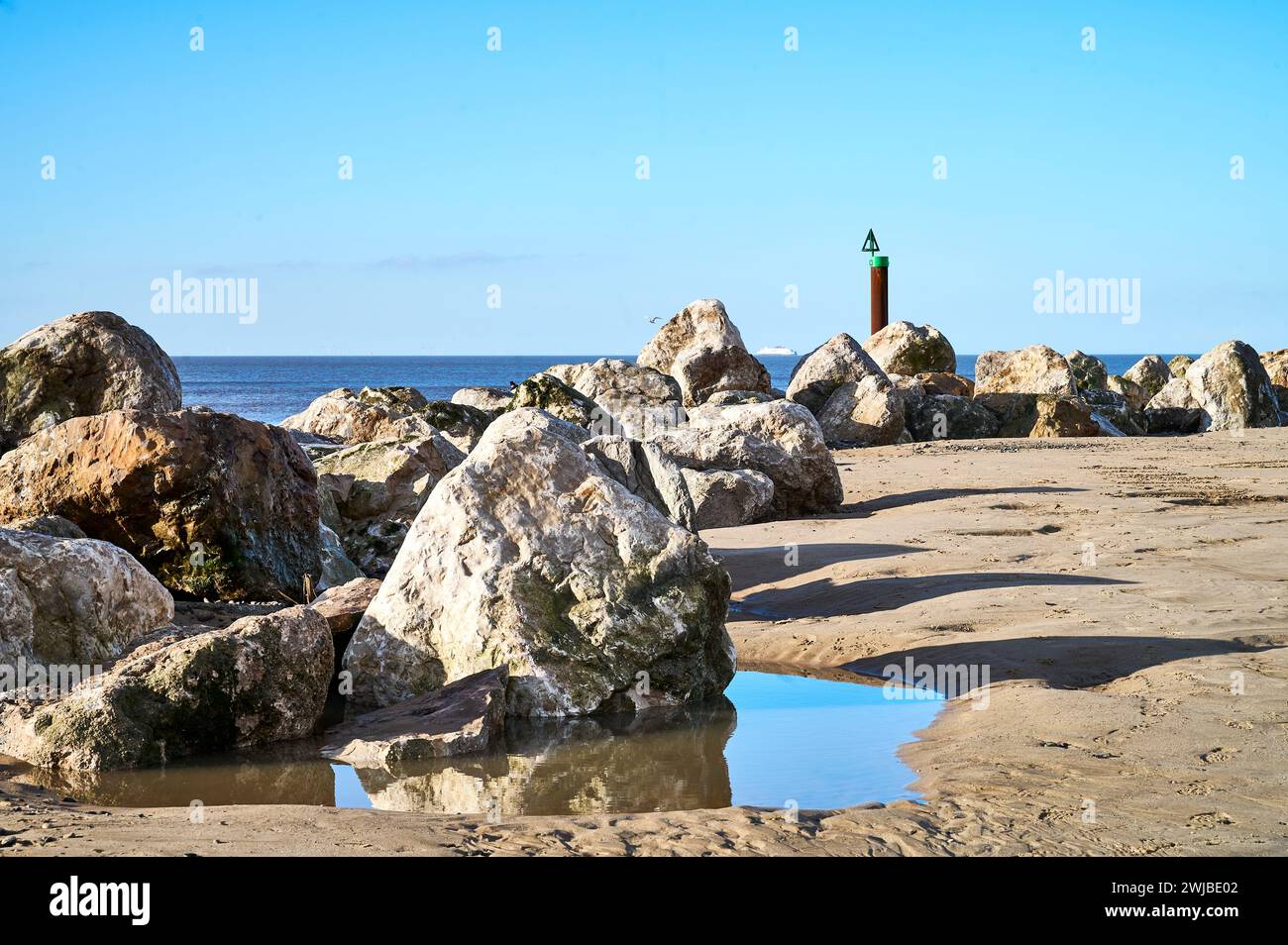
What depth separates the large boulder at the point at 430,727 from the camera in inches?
214

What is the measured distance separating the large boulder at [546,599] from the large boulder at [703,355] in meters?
16.0

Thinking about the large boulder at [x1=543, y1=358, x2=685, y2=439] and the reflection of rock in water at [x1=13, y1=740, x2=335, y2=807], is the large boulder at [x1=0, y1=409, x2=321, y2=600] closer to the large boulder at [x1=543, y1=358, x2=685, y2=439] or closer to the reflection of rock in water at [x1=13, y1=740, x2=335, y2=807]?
the reflection of rock in water at [x1=13, y1=740, x2=335, y2=807]

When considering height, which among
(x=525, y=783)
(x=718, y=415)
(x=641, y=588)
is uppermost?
(x=718, y=415)

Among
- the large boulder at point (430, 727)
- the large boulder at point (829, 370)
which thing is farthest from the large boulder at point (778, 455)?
the large boulder at point (829, 370)

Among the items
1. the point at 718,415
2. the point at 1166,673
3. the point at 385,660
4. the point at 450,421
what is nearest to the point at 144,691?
the point at 385,660

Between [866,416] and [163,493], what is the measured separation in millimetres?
13677

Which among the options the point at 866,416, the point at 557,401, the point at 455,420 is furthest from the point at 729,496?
the point at 866,416

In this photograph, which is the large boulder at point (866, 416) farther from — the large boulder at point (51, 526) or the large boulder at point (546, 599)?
the large boulder at point (51, 526)

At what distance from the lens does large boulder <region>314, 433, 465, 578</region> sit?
32.2 feet

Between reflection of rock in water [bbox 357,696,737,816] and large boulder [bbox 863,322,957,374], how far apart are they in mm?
21879
